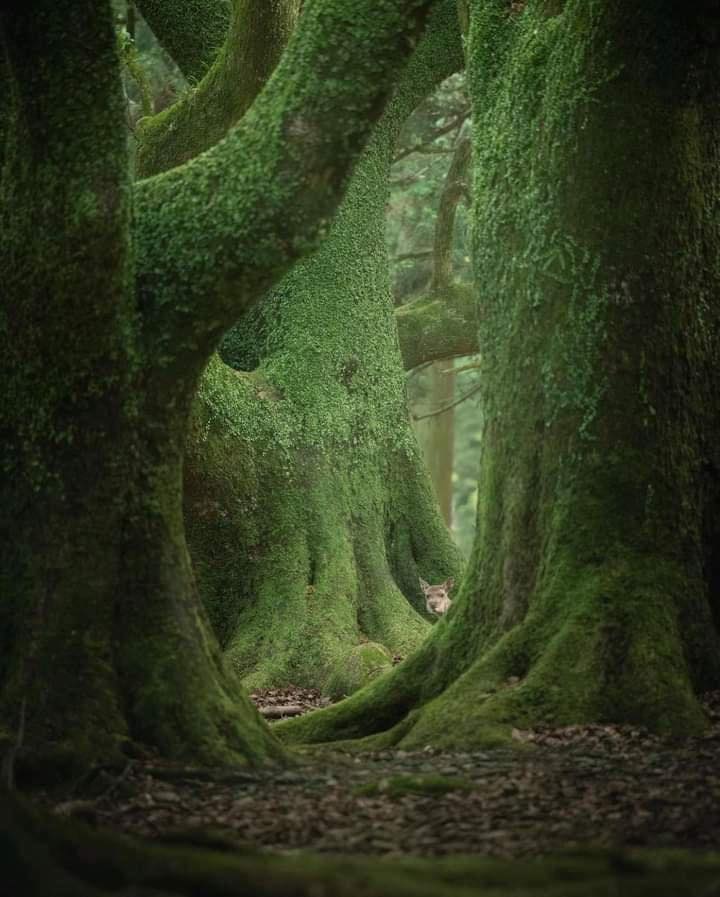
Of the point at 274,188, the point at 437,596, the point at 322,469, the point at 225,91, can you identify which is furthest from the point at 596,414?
the point at 225,91

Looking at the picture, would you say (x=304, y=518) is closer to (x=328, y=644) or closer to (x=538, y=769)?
(x=328, y=644)

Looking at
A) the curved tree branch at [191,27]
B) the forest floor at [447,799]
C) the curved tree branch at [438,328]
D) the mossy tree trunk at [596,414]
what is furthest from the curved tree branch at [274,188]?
the curved tree branch at [438,328]

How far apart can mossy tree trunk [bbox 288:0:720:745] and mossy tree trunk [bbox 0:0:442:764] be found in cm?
155

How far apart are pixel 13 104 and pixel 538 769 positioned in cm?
445

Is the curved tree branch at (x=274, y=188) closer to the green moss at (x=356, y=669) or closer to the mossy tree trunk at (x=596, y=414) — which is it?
the mossy tree trunk at (x=596, y=414)

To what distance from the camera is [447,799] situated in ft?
19.5

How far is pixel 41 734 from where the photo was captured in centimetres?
648

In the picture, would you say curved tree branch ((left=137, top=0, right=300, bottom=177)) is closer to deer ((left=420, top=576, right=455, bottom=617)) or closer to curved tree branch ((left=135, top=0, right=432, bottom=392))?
deer ((left=420, top=576, right=455, bottom=617))

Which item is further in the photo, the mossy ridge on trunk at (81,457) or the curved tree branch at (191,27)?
the curved tree branch at (191,27)

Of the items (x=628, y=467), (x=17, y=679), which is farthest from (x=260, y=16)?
(x=17, y=679)

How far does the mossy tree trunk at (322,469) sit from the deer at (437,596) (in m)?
0.09

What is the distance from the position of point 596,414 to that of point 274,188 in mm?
2425

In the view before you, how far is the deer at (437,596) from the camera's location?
1258cm

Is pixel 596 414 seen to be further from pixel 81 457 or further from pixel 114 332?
pixel 81 457
